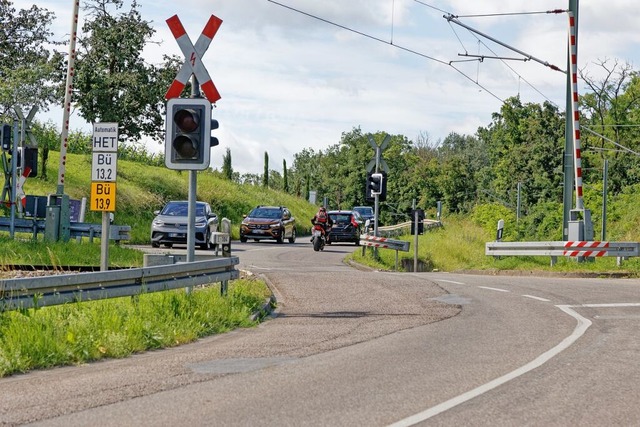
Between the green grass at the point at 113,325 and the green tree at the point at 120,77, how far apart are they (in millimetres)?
35932

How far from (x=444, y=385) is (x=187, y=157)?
6.35 meters

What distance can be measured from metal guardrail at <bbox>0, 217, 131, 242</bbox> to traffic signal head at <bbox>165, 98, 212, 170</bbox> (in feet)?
44.1

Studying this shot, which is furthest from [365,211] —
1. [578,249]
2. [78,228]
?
[578,249]

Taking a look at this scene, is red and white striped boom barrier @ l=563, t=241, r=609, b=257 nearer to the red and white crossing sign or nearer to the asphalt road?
the asphalt road

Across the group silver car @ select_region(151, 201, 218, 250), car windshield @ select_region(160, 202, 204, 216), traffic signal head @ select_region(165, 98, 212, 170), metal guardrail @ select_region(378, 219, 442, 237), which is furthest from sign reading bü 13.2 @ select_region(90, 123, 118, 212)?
metal guardrail @ select_region(378, 219, 442, 237)

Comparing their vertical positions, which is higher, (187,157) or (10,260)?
(187,157)

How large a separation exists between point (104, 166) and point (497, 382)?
23.7 ft

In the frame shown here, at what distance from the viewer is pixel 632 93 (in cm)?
8306

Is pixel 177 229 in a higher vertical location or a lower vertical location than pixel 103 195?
lower

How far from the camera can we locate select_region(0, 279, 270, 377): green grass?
9.76m

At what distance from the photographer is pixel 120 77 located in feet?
160

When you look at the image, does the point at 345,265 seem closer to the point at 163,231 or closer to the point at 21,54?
the point at 163,231

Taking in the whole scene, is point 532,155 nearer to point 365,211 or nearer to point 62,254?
point 365,211

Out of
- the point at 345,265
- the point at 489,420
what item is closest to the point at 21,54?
the point at 345,265
